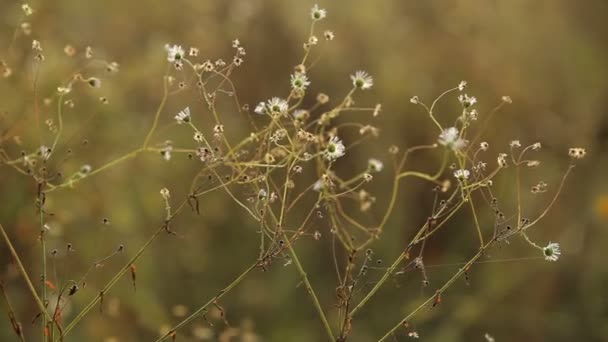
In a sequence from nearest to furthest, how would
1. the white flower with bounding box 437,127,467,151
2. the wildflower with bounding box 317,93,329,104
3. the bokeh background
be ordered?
the white flower with bounding box 437,127,467,151
the wildflower with bounding box 317,93,329,104
the bokeh background

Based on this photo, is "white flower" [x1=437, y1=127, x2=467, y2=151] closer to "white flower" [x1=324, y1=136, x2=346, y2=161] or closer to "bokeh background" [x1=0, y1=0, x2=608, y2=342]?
"white flower" [x1=324, y1=136, x2=346, y2=161]

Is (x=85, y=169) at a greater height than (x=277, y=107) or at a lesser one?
lesser

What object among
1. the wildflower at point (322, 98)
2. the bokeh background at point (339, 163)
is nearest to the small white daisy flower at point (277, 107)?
the wildflower at point (322, 98)

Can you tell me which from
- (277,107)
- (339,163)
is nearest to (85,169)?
(277,107)

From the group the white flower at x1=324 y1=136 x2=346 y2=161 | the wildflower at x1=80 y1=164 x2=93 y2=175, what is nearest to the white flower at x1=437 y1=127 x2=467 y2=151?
the white flower at x1=324 y1=136 x2=346 y2=161

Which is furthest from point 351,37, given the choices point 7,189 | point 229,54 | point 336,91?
point 7,189

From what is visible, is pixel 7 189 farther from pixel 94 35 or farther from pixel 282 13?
pixel 282 13

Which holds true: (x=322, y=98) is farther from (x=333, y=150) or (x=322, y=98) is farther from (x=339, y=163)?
(x=339, y=163)

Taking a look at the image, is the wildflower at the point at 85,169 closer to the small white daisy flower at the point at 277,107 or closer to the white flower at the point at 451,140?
the small white daisy flower at the point at 277,107
